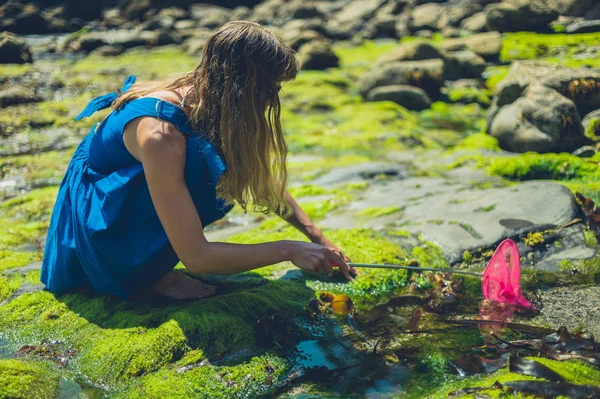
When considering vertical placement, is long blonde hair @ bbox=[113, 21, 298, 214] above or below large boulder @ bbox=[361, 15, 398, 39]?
above

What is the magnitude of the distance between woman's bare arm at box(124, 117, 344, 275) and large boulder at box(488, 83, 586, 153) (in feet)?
16.8

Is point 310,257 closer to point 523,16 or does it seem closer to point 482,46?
point 482,46

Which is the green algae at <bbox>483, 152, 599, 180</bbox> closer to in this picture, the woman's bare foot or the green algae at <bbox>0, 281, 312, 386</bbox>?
the green algae at <bbox>0, 281, 312, 386</bbox>

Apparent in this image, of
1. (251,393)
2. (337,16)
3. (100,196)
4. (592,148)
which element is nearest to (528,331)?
(251,393)

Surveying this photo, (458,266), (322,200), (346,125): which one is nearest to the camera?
(458,266)

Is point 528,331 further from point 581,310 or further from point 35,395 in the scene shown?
point 35,395

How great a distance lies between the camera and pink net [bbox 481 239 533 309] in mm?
3904

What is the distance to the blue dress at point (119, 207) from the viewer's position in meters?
3.22

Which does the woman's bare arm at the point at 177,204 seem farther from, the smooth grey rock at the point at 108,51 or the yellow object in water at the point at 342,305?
the smooth grey rock at the point at 108,51

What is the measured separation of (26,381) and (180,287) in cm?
115

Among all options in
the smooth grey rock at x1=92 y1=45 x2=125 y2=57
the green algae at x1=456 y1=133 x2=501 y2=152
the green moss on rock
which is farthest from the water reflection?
the smooth grey rock at x1=92 y1=45 x2=125 y2=57

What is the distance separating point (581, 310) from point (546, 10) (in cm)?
1374

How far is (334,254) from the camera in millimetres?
3438

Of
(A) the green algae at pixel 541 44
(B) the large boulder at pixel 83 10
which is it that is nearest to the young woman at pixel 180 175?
(A) the green algae at pixel 541 44
